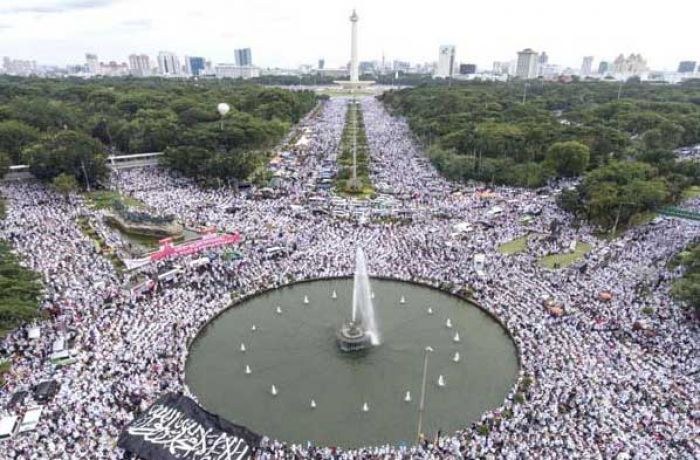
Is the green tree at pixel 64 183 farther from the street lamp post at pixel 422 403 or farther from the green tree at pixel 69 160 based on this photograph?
the street lamp post at pixel 422 403

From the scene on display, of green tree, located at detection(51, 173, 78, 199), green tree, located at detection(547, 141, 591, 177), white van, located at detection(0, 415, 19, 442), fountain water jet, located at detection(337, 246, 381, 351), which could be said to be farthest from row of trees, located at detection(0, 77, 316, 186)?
white van, located at detection(0, 415, 19, 442)

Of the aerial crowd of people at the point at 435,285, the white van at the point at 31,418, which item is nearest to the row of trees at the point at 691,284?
the aerial crowd of people at the point at 435,285

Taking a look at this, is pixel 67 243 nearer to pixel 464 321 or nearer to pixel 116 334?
pixel 116 334

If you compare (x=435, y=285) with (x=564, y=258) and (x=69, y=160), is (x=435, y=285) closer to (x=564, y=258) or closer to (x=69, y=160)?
(x=564, y=258)

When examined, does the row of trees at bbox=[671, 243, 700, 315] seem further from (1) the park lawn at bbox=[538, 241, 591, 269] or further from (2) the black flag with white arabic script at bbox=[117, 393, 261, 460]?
(2) the black flag with white arabic script at bbox=[117, 393, 261, 460]

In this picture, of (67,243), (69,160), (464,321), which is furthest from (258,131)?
(464,321)
